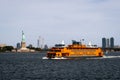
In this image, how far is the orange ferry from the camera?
14325cm

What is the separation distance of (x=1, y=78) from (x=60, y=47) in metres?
79.1

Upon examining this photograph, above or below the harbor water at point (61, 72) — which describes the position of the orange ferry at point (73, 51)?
above

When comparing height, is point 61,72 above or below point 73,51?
below

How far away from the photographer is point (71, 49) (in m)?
146

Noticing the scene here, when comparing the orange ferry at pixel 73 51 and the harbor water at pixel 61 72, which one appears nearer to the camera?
the harbor water at pixel 61 72

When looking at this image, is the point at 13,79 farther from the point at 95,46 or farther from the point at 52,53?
the point at 95,46

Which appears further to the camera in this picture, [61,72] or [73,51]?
[73,51]

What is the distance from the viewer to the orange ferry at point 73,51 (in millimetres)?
143250

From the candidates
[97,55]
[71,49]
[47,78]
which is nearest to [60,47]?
[71,49]

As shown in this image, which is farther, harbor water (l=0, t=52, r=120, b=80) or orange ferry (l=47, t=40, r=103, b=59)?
orange ferry (l=47, t=40, r=103, b=59)

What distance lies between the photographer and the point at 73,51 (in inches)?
5782

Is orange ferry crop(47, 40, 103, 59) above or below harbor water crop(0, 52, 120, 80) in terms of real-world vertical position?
above

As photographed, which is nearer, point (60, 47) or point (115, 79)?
point (115, 79)

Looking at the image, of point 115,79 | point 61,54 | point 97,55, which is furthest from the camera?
point 97,55
